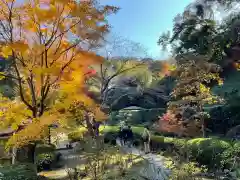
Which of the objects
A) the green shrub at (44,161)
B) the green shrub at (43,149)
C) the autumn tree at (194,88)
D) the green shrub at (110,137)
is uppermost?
the autumn tree at (194,88)

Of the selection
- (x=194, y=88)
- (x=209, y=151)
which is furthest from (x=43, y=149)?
(x=194, y=88)

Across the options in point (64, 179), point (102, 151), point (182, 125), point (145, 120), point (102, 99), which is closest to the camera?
point (102, 151)

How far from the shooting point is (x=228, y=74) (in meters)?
22.2

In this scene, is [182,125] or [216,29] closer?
[182,125]

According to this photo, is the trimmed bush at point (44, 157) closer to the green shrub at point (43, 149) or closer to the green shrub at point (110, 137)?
the green shrub at point (43, 149)

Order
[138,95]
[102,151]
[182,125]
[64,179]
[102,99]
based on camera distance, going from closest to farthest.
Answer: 1. [102,151]
2. [64,179]
3. [182,125]
4. [102,99]
5. [138,95]

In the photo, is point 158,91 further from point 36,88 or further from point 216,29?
point 36,88

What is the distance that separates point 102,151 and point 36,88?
11.1ft

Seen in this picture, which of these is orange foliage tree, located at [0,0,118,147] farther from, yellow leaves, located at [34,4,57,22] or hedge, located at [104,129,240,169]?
hedge, located at [104,129,240,169]

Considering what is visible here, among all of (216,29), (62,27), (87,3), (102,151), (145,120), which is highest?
(216,29)

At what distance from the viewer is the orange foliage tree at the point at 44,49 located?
23.8 ft

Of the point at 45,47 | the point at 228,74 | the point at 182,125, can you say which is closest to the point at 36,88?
the point at 45,47

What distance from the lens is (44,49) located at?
7.45 meters

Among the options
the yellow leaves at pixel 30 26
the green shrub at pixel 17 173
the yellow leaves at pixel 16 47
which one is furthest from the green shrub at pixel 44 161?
the yellow leaves at pixel 30 26
